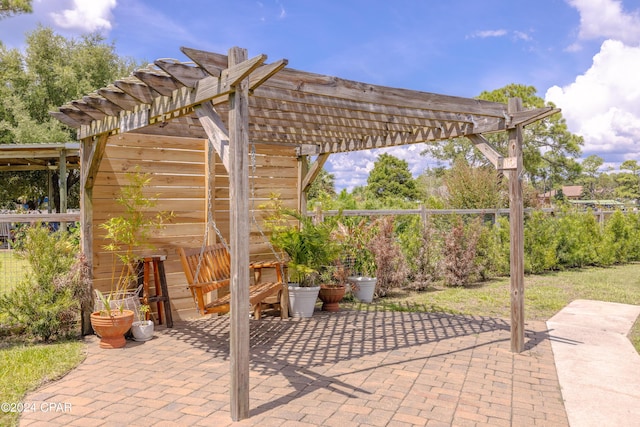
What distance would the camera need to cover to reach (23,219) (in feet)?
16.0

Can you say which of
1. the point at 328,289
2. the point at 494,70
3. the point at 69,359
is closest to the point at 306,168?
the point at 328,289

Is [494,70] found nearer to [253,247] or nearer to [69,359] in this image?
[253,247]

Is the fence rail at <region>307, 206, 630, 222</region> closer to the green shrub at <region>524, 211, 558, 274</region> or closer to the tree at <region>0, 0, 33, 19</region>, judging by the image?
the green shrub at <region>524, 211, 558, 274</region>

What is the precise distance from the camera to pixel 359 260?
7.12 metres

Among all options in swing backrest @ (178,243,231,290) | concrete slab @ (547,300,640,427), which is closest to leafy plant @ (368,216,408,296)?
concrete slab @ (547,300,640,427)

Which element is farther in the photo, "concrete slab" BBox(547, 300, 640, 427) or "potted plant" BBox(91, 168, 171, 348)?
"potted plant" BBox(91, 168, 171, 348)

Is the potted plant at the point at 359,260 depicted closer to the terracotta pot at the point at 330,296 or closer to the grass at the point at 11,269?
the terracotta pot at the point at 330,296

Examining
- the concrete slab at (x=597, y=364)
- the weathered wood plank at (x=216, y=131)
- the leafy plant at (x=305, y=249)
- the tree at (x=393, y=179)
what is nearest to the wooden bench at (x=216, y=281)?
the leafy plant at (x=305, y=249)

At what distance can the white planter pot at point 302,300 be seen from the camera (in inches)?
229

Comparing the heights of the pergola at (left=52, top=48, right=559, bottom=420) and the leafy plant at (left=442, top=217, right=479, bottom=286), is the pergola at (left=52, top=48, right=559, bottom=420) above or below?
above

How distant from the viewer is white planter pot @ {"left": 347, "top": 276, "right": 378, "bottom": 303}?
687 centimetres

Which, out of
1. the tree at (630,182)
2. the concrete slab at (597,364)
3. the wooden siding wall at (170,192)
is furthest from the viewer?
the tree at (630,182)

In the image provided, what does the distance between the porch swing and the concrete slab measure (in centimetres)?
285

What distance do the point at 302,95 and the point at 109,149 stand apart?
2660mm
